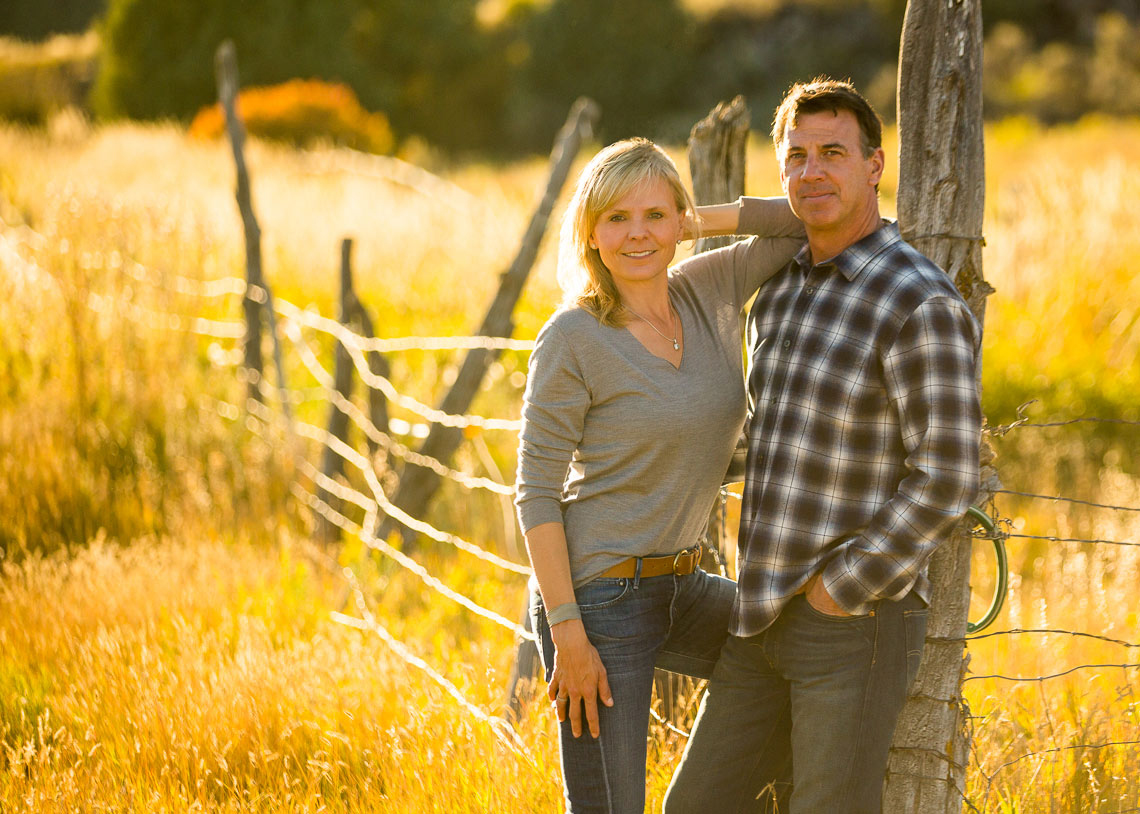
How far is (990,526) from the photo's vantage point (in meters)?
2.25

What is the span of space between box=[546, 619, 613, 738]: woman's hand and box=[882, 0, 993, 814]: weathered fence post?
77 cm

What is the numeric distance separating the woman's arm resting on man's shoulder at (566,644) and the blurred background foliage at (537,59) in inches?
962

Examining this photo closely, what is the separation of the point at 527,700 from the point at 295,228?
31.5 feet

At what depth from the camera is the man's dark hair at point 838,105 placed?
2.26 metres

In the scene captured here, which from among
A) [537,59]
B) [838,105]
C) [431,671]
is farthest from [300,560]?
[537,59]

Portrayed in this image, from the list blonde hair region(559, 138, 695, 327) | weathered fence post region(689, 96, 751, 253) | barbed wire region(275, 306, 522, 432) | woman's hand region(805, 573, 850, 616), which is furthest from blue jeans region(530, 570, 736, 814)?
barbed wire region(275, 306, 522, 432)

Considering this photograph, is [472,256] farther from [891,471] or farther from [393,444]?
[891,471]

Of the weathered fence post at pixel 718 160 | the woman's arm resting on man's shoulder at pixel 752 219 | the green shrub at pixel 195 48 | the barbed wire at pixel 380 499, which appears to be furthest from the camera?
the green shrub at pixel 195 48

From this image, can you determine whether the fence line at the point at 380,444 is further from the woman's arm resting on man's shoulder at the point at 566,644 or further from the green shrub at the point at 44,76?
the green shrub at the point at 44,76

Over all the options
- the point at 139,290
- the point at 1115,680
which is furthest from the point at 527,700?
the point at 139,290

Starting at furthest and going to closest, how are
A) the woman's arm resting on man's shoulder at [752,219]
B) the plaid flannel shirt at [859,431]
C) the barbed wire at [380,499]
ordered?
the barbed wire at [380,499]
the woman's arm resting on man's shoulder at [752,219]
the plaid flannel shirt at [859,431]

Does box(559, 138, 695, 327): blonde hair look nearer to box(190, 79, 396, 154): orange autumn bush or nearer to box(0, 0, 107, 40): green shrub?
box(190, 79, 396, 154): orange autumn bush

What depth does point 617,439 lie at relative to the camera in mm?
2246

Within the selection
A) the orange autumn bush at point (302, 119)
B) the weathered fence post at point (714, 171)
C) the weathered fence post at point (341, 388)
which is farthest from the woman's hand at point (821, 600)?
the orange autumn bush at point (302, 119)
